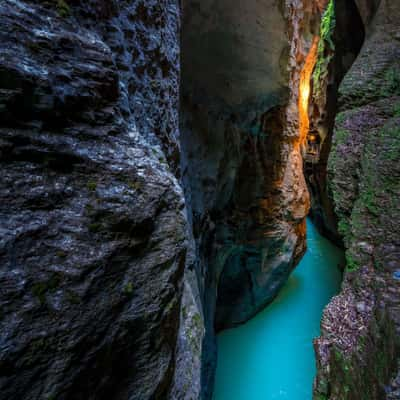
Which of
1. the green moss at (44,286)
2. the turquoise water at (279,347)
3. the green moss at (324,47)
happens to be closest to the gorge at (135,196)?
the green moss at (44,286)

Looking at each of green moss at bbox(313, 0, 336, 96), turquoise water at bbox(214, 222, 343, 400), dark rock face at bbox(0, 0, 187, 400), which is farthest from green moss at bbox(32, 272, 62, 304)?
green moss at bbox(313, 0, 336, 96)

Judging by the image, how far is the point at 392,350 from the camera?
1.28 metres

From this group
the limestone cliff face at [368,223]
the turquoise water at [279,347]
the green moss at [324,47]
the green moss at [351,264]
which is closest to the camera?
the limestone cliff face at [368,223]

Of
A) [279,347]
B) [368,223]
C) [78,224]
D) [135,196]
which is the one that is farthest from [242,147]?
[279,347]

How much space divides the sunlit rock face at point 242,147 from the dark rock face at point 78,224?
130 centimetres

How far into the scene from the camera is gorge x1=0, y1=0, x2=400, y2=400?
2.29ft

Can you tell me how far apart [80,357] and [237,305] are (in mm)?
4468

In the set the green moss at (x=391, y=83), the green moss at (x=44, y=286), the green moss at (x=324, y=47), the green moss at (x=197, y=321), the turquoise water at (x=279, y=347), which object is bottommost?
the turquoise water at (x=279, y=347)

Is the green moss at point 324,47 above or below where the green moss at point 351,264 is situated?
above

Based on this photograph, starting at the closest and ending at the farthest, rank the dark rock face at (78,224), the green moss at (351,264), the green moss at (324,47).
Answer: the dark rock face at (78,224)
the green moss at (351,264)
the green moss at (324,47)

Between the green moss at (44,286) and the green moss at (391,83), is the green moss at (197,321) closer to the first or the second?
the green moss at (44,286)

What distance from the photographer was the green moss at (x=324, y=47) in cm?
472

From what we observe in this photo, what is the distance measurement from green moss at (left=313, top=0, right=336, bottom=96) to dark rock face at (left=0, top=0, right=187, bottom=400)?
5.21 meters

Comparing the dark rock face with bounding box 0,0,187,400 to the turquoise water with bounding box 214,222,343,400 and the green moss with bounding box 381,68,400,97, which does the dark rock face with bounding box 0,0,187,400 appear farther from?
the turquoise water with bounding box 214,222,343,400
